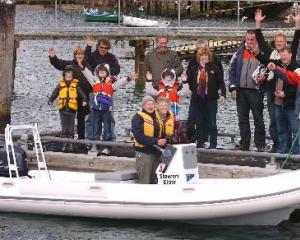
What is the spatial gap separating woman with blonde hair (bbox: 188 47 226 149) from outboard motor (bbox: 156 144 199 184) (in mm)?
1540

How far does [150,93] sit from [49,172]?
1.91m

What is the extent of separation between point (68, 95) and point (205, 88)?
82.6 inches

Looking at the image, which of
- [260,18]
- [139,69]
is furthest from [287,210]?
[139,69]

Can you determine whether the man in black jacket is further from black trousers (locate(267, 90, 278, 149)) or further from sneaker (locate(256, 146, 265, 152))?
sneaker (locate(256, 146, 265, 152))

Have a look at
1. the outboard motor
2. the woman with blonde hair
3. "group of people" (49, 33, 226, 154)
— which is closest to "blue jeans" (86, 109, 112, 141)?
"group of people" (49, 33, 226, 154)

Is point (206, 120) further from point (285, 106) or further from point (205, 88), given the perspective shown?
point (285, 106)

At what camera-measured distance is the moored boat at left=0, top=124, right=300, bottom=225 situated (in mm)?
14195

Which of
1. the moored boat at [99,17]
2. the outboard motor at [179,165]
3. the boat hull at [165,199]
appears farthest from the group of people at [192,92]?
the moored boat at [99,17]

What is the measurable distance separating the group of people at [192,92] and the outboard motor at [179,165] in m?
0.19

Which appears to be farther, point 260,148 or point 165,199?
point 260,148

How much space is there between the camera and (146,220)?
14.8 meters

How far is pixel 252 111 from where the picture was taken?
16.1 meters

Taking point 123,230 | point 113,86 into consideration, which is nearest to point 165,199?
point 123,230

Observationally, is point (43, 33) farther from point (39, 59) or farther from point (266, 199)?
point (39, 59)
